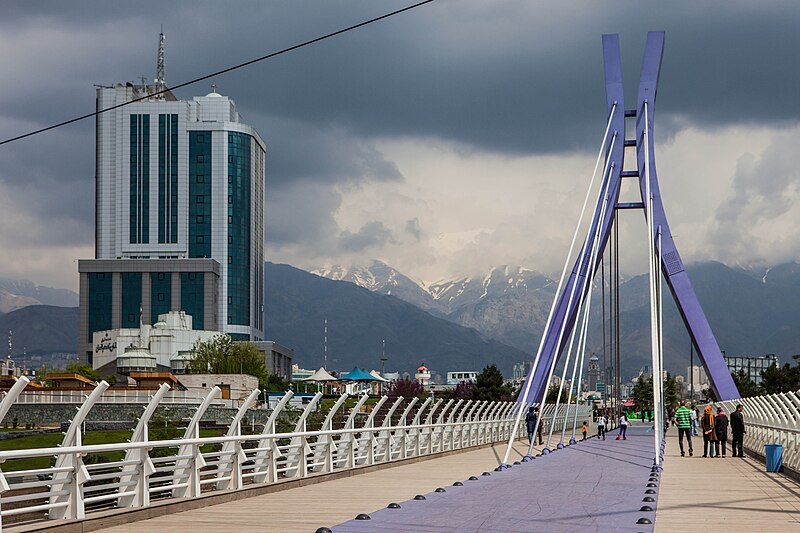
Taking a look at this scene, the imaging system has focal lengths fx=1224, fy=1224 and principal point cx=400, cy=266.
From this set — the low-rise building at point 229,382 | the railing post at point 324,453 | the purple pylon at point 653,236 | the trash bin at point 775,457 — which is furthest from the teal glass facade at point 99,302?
the railing post at point 324,453

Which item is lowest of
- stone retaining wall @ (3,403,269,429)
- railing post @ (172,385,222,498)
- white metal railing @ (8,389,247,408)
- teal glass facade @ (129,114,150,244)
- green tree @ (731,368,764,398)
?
green tree @ (731,368,764,398)

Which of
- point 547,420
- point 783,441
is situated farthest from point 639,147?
point 783,441

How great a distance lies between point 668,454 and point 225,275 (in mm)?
165079

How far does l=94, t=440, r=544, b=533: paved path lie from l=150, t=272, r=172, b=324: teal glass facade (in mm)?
161144

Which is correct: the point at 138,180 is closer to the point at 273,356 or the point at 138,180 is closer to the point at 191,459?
the point at 273,356

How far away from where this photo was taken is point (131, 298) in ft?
611

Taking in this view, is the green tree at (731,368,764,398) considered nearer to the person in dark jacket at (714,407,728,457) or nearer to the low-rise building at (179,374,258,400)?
the low-rise building at (179,374,258,400)

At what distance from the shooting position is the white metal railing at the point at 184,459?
1287 centimetres

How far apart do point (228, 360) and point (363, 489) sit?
4884 inches

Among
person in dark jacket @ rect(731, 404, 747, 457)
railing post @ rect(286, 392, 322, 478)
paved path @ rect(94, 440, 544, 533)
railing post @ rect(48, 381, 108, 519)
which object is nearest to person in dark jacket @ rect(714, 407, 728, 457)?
person in dark jacket @ rect(731, 404, 747, 457)

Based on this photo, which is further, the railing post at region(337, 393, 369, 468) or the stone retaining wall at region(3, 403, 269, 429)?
the stone retaining wall at region(3, 403, 269, 429)

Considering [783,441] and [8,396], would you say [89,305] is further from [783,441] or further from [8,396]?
[8,396]

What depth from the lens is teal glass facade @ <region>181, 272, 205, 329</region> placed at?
610 feet

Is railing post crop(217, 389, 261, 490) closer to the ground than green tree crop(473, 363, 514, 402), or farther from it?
farther from it
